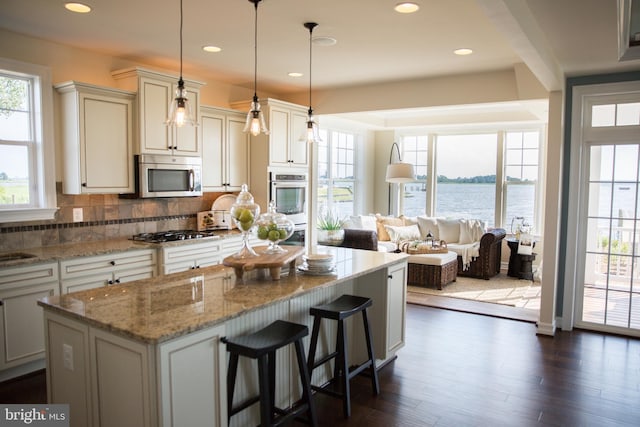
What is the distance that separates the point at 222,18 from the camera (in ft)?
10.9

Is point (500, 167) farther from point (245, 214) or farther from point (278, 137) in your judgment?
point (245, 214)

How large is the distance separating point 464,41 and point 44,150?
11.7 feet

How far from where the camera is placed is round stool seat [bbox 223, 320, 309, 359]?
2229mm

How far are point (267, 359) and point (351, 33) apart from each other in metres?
2.50

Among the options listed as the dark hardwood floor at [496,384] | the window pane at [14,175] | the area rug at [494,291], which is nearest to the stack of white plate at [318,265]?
the dark hardwood floor at [496,384]

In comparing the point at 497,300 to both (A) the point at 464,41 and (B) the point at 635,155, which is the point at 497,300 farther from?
(A) the point at 464,41

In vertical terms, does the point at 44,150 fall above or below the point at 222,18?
below

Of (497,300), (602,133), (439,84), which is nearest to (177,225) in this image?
(439,84)

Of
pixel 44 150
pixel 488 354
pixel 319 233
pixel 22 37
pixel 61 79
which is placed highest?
pixel 22 37

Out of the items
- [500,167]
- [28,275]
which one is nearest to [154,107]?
[28,275]

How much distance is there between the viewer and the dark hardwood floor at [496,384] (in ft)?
9.59

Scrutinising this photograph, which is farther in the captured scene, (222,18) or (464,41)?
(464,41)

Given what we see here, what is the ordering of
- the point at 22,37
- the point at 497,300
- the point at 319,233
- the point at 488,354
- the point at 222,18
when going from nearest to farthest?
the point at 222,18, the point at 22,37, the point at 488,354, the point at 497,300, the point at 319,233

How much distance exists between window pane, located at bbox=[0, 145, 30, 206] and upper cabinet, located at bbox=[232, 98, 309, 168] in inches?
93.2
